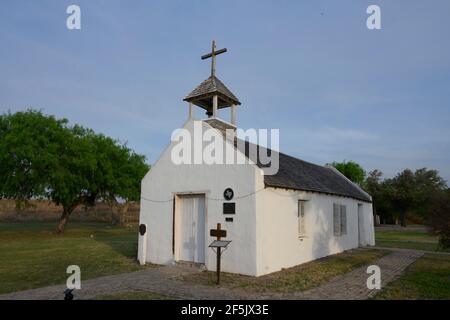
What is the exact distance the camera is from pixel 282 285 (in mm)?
8867

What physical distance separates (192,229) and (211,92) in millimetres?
5319

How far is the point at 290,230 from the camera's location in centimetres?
1200

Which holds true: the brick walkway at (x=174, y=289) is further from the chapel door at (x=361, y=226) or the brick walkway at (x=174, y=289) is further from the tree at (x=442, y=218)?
the chapel door at (x=361, y=226)

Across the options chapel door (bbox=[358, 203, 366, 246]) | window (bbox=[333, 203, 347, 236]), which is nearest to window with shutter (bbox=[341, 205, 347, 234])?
window (bbox=[333, 203, 347, 236])

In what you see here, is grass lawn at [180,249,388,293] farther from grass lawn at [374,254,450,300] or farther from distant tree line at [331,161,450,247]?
distant tree line at [331,161,450,247]

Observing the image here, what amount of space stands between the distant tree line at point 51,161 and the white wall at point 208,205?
47.9 feet

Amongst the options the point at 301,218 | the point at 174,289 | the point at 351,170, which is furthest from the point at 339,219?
the point at 351,170

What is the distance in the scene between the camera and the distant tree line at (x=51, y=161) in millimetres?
23562

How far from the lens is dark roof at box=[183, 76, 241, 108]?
1308cm

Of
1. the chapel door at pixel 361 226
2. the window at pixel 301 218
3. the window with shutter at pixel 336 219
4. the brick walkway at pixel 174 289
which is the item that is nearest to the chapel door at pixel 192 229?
the brick walkway at pixel 174 289

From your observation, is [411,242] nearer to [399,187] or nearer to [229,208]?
[229,208]

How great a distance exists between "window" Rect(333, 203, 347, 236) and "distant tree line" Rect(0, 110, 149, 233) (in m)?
19.7

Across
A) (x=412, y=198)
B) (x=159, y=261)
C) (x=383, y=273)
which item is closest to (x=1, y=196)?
(x=159, y=261)
